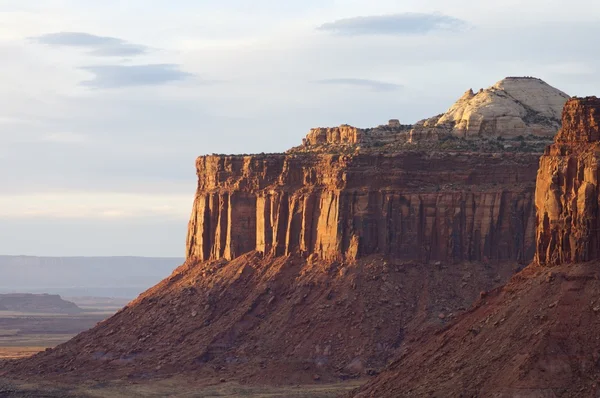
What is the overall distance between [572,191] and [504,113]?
1571 inches

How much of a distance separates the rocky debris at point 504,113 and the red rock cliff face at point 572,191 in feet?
116

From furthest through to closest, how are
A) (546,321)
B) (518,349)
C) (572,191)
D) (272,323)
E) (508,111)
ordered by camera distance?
(508,111), (272,323), (572,191), (546,321), (518,349)

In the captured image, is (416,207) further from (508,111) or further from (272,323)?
(272,323)

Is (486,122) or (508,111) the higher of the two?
(508,111)

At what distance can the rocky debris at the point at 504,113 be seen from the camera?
133 meters

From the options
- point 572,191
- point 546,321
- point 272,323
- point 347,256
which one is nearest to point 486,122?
point 347,256

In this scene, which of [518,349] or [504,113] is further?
[504,113]

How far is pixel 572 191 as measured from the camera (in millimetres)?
94562

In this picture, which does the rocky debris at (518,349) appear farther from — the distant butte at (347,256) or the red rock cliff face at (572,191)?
the distant butte at (347,256)

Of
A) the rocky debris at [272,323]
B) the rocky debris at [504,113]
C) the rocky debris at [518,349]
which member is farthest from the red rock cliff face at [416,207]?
the rocky debris at [518,349]

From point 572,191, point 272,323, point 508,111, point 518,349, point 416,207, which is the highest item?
point 508,111

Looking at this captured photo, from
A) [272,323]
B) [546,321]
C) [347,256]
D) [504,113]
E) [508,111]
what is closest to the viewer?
[546,321]

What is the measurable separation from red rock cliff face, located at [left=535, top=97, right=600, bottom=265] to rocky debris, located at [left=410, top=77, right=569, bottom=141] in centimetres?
3539

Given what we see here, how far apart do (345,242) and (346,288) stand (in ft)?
13.7
